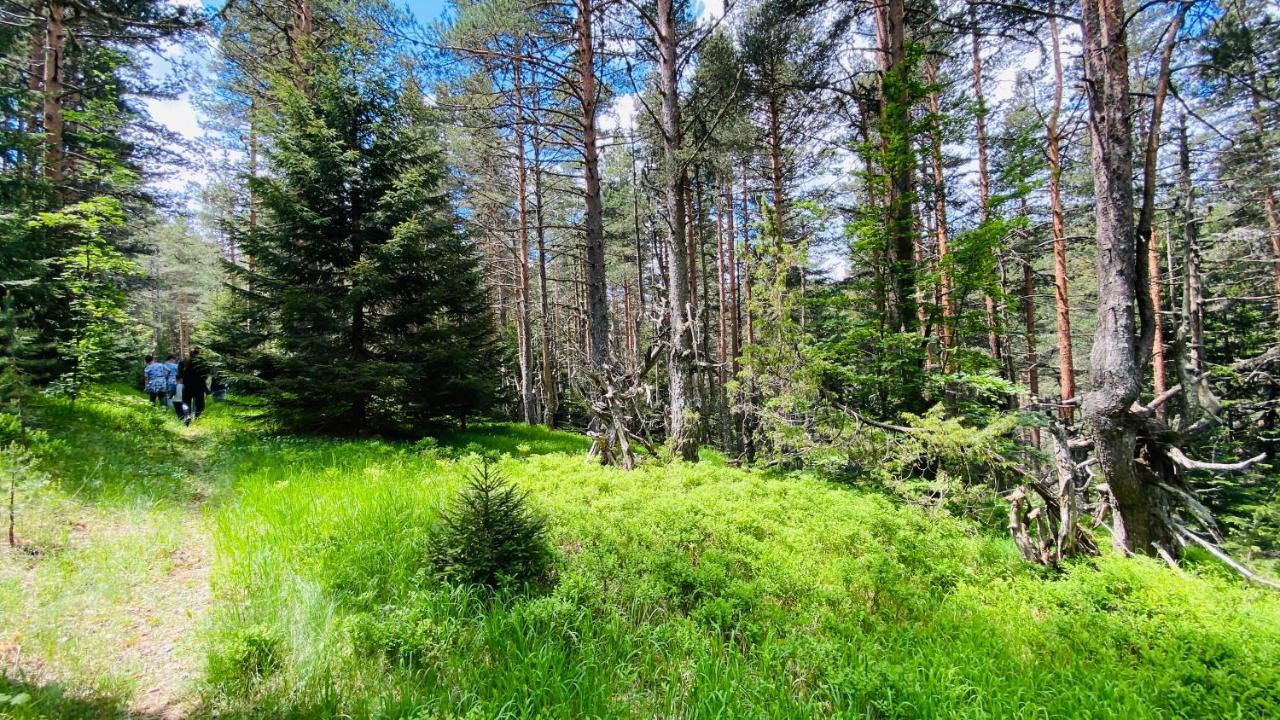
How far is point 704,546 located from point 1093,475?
14.3ft

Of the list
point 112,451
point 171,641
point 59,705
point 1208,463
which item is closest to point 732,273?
point 1208,463

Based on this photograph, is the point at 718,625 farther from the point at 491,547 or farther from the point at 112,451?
the point at 112,451

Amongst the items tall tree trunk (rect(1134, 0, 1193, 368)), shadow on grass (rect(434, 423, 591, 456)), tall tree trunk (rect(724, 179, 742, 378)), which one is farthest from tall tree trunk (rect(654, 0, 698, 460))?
tall tree trunk (rect(724, 179, 742, 378))

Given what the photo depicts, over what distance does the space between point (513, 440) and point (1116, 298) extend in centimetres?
932

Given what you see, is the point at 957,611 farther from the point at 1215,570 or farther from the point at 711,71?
A: the point at 711,71

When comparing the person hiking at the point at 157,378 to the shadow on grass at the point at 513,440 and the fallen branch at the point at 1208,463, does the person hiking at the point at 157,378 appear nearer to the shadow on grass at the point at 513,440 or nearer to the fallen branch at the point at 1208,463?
the shadow on grass at the point at 513,440

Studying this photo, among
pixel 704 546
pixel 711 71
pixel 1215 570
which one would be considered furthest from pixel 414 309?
pixel 1215 570

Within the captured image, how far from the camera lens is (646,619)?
9.55ft

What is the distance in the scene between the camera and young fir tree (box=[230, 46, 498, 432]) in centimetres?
799

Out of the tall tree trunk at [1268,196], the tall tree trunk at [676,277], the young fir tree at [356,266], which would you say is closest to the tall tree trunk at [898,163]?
the tall tree trunk at [676,277]

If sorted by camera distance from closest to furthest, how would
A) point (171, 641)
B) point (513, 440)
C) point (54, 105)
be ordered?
point (171, 641)
point (54, 105)
point (513, 440)

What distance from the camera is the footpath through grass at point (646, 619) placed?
7.30 feet

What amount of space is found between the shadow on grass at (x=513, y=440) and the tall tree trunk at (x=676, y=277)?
265cm

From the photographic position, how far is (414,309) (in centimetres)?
866
